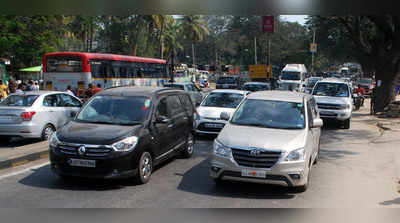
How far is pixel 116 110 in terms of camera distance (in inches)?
325

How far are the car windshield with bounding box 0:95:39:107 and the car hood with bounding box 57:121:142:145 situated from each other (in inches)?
171

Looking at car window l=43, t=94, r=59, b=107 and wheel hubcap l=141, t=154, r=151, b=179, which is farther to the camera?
car window l=43, t=94, r=59, b=107

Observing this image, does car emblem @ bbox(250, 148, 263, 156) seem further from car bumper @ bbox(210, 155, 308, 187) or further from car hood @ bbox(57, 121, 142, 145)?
car hood @ bbox(57, 121, 142, 145)

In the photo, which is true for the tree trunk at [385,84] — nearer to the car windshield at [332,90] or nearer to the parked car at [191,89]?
the car windshield at [332,90]

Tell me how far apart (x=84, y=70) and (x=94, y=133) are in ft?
58.4

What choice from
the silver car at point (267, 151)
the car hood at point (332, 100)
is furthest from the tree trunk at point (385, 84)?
the silver car at point (267, 151)

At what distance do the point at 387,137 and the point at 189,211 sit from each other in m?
10.8

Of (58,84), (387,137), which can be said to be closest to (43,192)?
(387,137)

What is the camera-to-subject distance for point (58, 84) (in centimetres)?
2423

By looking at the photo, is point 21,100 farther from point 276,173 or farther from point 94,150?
point 276,173

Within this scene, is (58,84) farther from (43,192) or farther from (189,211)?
(189,211)

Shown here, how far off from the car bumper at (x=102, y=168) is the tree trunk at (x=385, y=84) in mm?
18803

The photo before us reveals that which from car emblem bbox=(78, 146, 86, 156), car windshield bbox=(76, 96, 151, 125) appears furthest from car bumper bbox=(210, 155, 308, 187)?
car emblem bbox=(78, 146, 86, 156)

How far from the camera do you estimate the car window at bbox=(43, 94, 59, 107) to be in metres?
11.9
